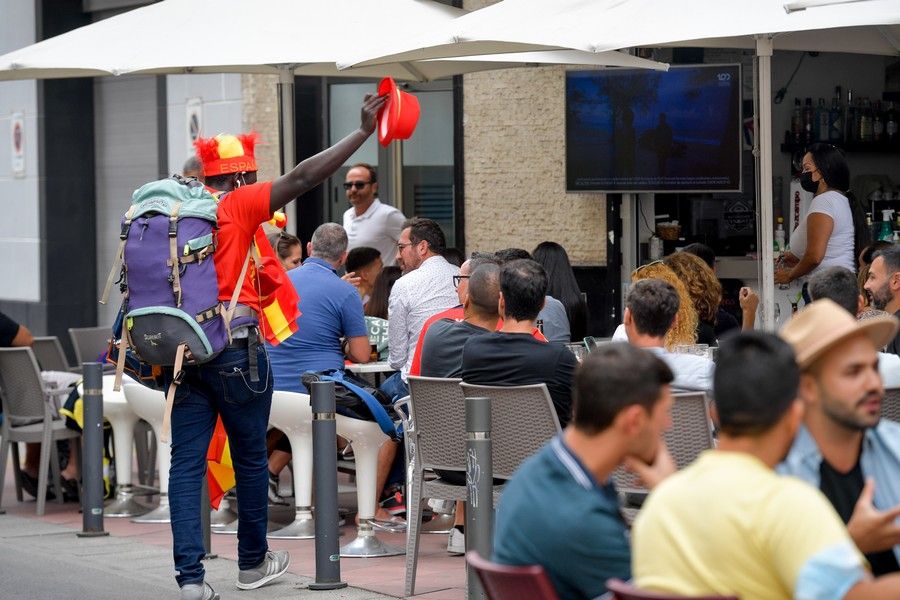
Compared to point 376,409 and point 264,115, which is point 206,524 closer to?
point 376,409

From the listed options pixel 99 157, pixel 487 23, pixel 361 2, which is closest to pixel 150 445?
pixel 361 2

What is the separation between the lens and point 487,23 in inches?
305

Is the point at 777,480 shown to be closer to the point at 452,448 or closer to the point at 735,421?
the point at 735,421

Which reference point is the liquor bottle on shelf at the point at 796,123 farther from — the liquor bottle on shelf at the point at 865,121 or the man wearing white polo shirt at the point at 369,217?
the man wearing white polo shirt at the point at 369,217

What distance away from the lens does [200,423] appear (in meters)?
6.48

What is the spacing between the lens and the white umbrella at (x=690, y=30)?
666cm

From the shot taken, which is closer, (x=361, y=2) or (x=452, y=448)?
(x=452, y=448)

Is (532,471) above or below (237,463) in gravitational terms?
above

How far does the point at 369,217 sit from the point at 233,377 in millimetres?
4801

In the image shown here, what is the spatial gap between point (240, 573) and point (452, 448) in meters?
1.20


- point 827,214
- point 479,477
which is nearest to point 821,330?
point 479,477

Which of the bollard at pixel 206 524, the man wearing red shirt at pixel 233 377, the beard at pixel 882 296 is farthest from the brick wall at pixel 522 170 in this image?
the man wearing red shirt at pixel 233 377

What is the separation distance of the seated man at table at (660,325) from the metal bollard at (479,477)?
0.66 metres

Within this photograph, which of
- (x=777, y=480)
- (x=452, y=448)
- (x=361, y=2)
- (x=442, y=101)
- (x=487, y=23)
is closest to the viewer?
(x=777, y=480)
